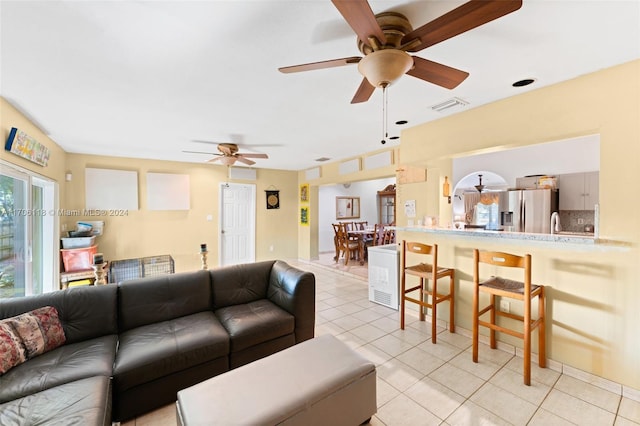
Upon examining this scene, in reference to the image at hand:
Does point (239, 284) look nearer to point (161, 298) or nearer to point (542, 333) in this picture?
point (161, 298)

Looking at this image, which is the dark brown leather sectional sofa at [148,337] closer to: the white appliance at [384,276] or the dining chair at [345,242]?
the white appliance at [384,276]

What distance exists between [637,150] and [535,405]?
193 centimetres

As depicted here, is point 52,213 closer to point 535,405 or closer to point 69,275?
point 69,275

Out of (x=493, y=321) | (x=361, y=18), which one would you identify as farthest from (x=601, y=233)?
(x=361, y=18)

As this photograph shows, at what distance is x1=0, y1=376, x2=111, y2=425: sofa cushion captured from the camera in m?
1.21

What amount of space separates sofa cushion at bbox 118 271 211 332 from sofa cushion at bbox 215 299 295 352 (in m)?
0.25

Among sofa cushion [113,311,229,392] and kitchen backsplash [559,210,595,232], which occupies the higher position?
kitchen backsplash [559,210,595,232]

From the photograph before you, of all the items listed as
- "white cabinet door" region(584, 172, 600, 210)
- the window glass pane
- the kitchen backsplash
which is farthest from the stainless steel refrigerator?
the window glass pane

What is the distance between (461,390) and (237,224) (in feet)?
17.4

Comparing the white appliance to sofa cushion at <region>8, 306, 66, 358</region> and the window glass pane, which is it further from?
the window glass pane

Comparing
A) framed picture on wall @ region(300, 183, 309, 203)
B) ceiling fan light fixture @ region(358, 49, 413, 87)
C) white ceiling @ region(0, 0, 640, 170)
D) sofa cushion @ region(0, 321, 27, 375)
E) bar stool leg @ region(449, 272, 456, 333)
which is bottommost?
bar stool leg @ region(449, 272, 456, 333)

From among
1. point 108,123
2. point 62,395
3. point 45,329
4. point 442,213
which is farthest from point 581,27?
point 108,123

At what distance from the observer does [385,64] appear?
1385 millimetres

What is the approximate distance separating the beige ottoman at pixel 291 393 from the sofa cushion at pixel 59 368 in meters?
0.67
